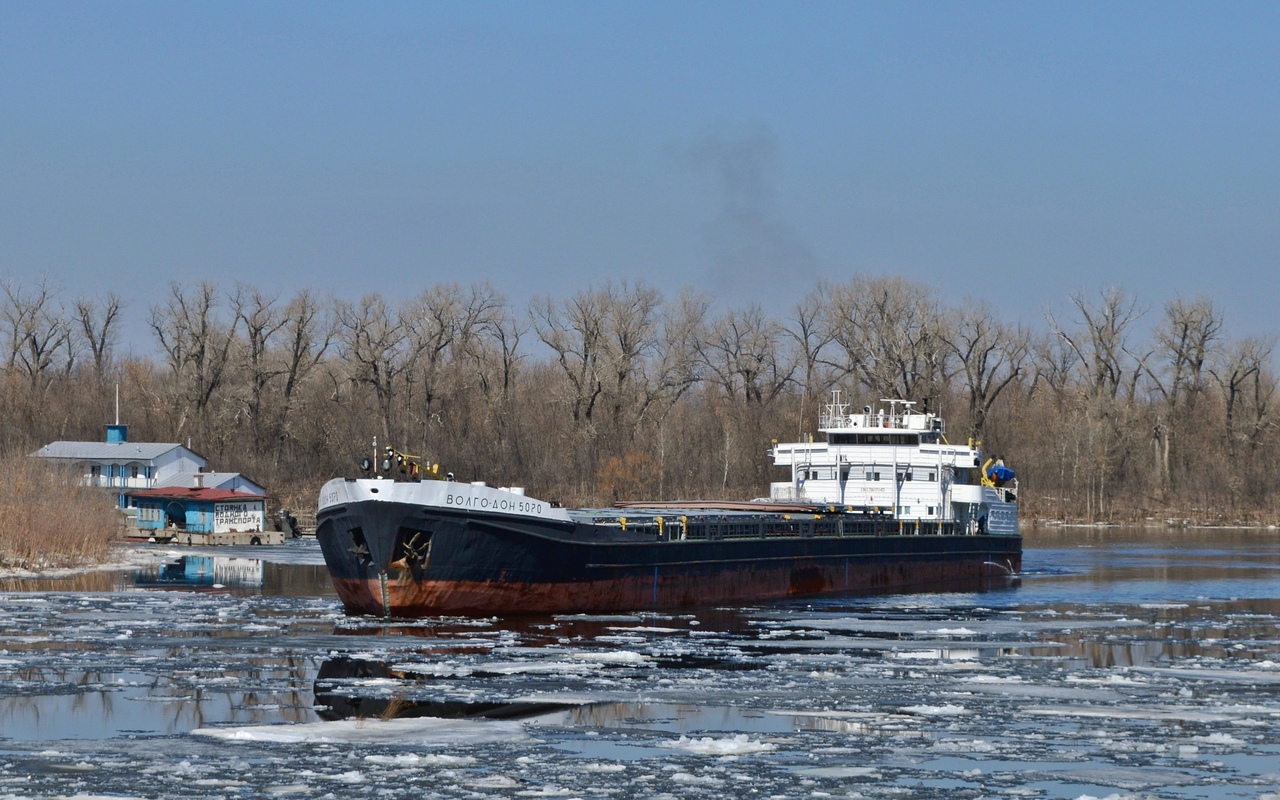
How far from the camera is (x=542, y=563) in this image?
31.5m

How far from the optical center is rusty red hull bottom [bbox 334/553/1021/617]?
30.7 metres

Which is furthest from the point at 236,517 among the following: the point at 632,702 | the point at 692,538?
the point at 632,702

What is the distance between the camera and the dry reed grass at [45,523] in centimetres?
4441

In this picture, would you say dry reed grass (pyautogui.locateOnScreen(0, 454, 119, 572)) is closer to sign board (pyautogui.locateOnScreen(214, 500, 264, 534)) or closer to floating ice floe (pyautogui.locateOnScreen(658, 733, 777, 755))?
sign board (pyautogui.locateOnScreen(214, 500, 264, 534))

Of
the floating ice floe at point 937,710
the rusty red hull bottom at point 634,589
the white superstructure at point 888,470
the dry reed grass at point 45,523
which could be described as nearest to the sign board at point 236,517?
the dry reed grass at point 45,523

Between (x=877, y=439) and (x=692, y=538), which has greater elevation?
(x=877, y=439)

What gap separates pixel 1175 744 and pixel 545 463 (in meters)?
79.7

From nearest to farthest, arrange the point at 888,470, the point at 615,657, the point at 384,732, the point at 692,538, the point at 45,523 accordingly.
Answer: the point at 384,732 → the point at 615,657 → the point at 692,538 → the point at 45,523 → the point at 888,470

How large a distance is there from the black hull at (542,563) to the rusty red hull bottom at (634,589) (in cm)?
3

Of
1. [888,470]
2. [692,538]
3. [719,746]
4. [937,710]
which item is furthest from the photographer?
[888,470]

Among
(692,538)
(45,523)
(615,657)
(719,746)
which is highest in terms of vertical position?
(45,523)

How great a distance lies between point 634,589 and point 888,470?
61.9 feet

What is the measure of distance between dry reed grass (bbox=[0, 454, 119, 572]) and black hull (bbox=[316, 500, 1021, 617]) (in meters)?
16.4

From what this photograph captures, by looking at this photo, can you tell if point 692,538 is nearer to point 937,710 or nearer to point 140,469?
point 937,710
